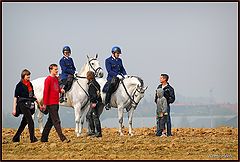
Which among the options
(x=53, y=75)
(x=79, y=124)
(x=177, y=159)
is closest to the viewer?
(x=177, y=159)

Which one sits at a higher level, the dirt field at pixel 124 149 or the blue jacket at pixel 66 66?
the blue jacket at pixel 66 66

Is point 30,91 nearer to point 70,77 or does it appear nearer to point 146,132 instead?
point 70,77

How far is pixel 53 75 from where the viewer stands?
1480 cm

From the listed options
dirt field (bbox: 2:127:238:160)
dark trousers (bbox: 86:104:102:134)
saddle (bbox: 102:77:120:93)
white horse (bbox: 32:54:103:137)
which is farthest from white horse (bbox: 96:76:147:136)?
dirt field (bbox: 2:127:238:160)

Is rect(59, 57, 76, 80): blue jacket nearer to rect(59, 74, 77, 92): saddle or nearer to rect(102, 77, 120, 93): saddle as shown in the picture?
rect(59, 74, 77, 92): saddle

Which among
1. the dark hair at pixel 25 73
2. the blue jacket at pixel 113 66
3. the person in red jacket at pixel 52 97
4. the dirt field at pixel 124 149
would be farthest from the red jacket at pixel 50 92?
the blue jacket at pixel 113 66

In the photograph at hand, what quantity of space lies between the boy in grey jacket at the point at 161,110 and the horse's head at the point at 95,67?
71.5 inches

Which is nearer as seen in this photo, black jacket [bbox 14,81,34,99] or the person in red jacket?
the person in red jacket

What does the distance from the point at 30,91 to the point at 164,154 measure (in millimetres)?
4083

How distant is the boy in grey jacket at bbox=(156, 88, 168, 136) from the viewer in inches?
700

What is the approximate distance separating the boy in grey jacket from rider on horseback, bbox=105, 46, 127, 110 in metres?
1.27

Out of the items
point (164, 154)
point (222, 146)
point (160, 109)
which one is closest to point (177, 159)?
point (164, 154)

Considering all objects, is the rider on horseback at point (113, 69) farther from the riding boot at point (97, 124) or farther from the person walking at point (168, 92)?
the person walking at point (168, 92)

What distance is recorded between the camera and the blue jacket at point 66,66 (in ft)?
57.9
